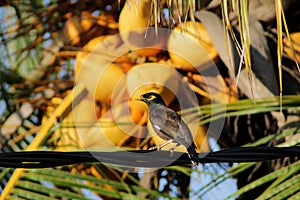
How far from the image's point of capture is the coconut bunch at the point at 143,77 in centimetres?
383

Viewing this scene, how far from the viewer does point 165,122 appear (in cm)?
282

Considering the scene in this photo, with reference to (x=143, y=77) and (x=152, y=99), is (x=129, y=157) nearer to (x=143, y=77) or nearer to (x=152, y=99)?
(x=152, y=99)

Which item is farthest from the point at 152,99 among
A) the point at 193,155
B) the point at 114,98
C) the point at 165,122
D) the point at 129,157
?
the point at 114,98

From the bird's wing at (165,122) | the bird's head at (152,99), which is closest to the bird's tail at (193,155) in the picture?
the bird's wing at (165,122)

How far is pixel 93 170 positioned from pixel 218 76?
29.1 inches

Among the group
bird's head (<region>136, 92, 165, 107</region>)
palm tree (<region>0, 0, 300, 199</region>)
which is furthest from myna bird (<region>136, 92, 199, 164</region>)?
palm tree (<region>0, 0, 300, 199</region>)

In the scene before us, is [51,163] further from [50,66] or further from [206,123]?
[50,66]

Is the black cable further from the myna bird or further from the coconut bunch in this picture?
the coconut bunch

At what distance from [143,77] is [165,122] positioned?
1006 mm

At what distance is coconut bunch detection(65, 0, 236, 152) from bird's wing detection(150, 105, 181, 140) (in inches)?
32.6

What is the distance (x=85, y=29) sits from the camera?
13.9ft

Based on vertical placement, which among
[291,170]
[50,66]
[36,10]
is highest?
[36,10]

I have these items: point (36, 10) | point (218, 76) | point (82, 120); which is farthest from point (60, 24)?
point (218, 76)

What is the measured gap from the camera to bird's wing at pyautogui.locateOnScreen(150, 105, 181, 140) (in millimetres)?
2775
